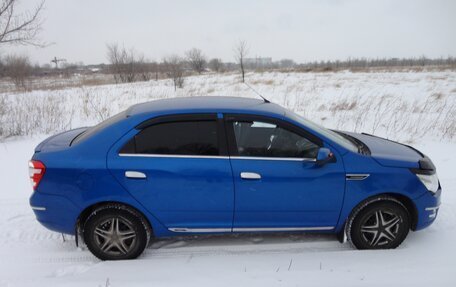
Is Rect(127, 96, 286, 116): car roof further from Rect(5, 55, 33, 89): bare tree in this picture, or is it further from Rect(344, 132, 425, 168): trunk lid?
Rect(5, 55, 33, 89): bare tree

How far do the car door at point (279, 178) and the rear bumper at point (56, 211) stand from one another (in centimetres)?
166

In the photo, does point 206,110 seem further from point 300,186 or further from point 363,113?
point 363,113

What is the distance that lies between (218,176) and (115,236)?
4.15ft

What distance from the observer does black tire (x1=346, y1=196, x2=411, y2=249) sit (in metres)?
3.21

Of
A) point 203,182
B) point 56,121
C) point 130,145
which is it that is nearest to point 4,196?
point 130,145

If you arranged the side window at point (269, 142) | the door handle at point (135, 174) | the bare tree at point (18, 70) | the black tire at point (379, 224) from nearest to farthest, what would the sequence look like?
the door handle at point (135, 174)
the side window at point (269, 142)
the black tire at point (379, 224)
the bare tree at point (18, 70)

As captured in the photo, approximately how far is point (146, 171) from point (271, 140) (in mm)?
1302

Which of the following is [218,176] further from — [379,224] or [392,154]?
[392,154]

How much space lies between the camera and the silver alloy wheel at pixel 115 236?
3.11 m

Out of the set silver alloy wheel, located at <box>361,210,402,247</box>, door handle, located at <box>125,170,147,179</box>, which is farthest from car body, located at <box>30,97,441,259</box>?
silver alloy wheel, located at <box>361,210,402,247</box>

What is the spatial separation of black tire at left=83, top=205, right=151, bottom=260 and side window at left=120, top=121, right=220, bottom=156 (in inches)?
26.4

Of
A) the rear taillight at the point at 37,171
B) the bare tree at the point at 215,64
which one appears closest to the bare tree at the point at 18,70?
the rear taillight at the point at 37,171

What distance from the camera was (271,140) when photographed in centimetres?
314

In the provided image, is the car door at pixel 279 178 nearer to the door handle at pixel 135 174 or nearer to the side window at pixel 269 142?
the side window at pixel 269 142
